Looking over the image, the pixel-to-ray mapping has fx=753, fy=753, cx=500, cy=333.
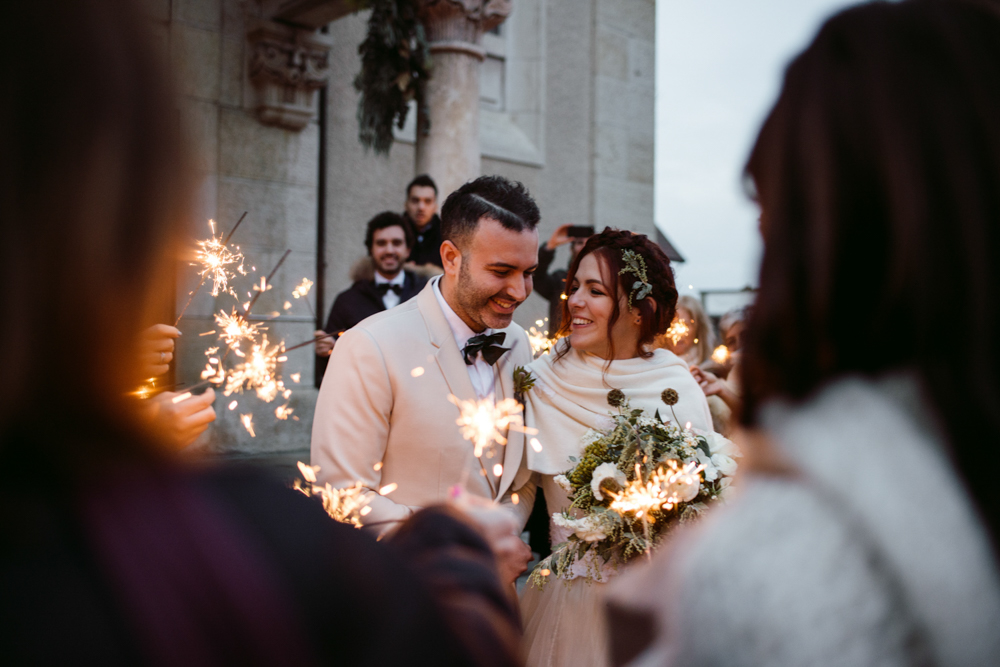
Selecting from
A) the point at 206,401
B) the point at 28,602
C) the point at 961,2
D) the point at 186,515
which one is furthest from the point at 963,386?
the point at 206,401

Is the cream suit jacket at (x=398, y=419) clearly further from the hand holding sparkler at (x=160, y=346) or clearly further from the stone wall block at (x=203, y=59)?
the stone wall block at (x=203, y=59)

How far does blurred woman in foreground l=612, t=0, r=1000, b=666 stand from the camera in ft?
2.83

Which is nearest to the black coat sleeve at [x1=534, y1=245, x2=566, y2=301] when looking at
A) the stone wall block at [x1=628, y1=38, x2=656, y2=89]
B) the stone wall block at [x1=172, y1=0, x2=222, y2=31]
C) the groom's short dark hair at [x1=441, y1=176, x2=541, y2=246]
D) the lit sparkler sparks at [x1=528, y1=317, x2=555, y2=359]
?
the lit sparkler sparks at [x1=528, y1=317, x2=555, y2=359]

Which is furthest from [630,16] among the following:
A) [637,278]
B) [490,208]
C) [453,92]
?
[490,208]

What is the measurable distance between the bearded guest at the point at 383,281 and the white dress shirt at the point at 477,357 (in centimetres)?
266

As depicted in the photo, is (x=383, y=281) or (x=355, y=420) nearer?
(x=355, y=420)

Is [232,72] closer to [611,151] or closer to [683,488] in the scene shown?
[611,151]

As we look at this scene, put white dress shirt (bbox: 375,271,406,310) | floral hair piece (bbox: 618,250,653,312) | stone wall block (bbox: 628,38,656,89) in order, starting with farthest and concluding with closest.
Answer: stone wall block (bbox: 628,38,656,89)
white dress shirt (bbox: 375,271,406,310)
floral hair piece (bbox: 618,250,653,312)

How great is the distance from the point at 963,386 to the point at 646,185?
10.7 metres

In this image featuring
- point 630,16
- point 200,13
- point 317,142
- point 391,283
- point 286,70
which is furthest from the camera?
point 630,16

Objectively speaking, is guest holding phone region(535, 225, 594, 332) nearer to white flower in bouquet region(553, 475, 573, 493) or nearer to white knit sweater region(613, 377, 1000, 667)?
white flower in bouquet region(553, 475, 573, 493)

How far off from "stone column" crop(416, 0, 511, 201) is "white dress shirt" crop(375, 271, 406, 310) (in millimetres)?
1141

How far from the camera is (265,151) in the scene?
7.51 m

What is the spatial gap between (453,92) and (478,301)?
13.5 feet
